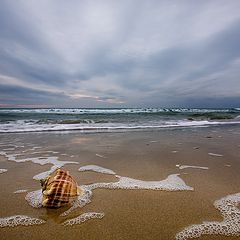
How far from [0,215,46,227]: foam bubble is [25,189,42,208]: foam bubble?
0.27 meters

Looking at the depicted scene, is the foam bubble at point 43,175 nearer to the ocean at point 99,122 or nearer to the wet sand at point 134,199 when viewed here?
the wet sand at point 134,199

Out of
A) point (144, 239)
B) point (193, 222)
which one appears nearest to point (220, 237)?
point (193, 222)

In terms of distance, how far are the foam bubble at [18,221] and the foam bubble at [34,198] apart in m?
0.27

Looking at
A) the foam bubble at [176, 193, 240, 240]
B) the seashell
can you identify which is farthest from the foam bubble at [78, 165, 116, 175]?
the foam bubble at [176, 193, 240, 240]

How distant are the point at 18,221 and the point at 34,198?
559 mm

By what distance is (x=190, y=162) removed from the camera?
4.96m

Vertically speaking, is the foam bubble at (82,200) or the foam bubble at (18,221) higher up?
the foam bubble at (82,200)

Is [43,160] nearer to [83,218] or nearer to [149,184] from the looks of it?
[149,184]

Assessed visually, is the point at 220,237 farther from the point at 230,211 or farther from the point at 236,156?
the point at 236,156

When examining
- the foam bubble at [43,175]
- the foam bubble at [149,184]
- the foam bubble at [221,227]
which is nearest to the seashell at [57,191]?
the foam bubble at [149,184]

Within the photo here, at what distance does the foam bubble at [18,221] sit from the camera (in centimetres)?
239

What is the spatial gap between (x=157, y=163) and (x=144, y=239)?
112 inches

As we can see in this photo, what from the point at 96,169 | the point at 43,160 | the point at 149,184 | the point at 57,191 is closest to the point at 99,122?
the point at 43,160

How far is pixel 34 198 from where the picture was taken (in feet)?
9.86
